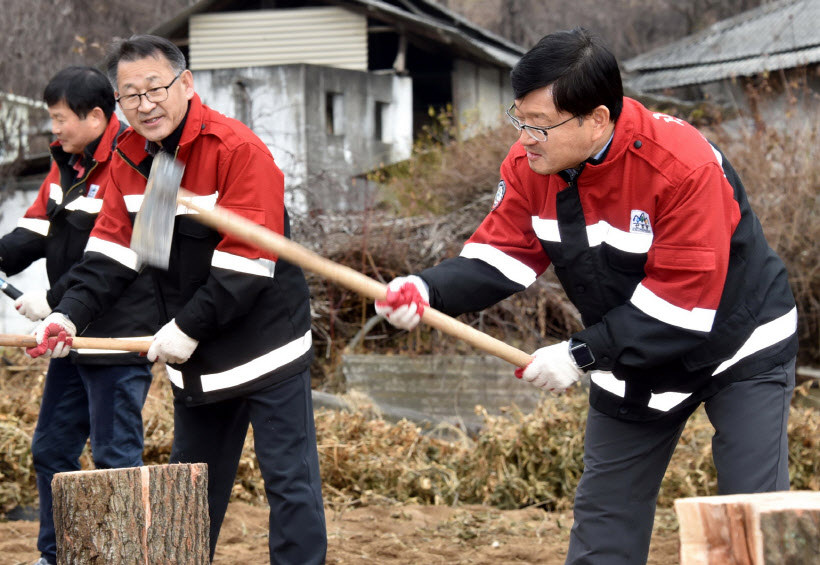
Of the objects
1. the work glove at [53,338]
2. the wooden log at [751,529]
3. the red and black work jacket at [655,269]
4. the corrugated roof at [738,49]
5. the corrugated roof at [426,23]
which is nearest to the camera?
the wooden log at [751,529]

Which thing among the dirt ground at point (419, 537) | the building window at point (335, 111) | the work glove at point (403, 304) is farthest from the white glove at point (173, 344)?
the building window at point (335, 111)

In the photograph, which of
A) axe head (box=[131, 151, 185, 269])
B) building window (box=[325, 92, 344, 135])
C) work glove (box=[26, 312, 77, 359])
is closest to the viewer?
axe head (box=[131, 151, 185, 269])

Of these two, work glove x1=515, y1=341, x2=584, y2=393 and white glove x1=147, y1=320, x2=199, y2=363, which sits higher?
white glove x1=147, y1=320, x2=199, y2=363

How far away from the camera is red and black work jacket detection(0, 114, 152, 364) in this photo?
165 inches

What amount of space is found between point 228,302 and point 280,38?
50.3 ft

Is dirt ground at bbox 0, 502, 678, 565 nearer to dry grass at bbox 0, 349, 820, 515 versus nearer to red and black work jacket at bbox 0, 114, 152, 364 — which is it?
dry grass at bbox 0, 349, 820, 515

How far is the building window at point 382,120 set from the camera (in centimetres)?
1727

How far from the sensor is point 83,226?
4266 mm

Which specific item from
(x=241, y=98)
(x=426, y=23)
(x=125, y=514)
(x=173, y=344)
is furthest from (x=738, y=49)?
(x=125, y=514)

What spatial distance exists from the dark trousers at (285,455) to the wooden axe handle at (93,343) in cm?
30

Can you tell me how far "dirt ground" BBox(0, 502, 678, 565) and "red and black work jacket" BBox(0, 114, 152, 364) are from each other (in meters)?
1.16

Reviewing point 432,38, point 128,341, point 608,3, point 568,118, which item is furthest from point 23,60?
point 608,3

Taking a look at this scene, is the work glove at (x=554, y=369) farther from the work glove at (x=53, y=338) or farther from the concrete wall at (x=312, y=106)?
the concrete wall at (x=312, y=106)

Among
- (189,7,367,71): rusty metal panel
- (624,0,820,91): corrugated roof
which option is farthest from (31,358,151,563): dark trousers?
(624,0,820,91): corrugated roof
